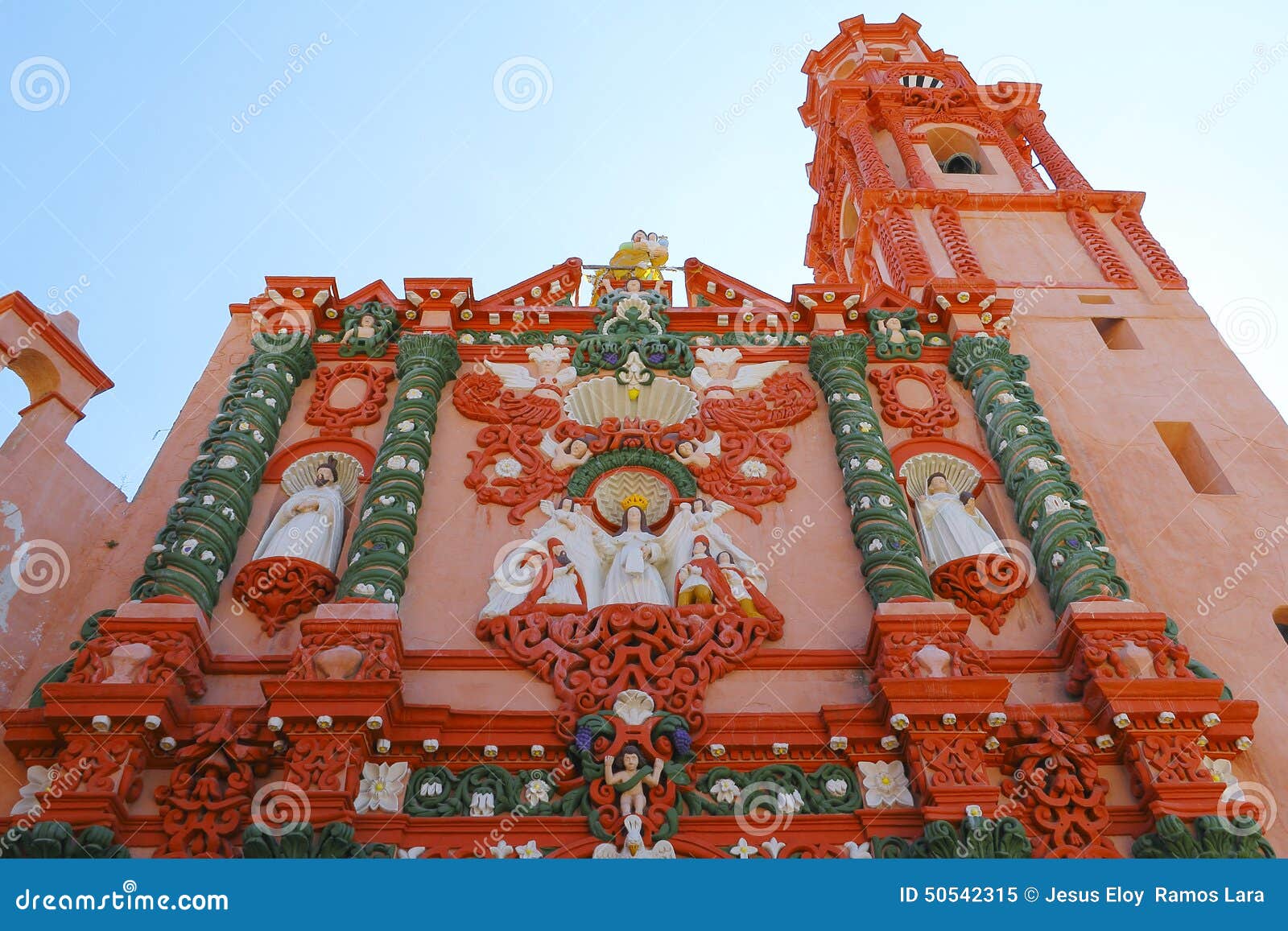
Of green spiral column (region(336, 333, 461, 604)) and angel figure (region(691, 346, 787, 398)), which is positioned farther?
angel figure (region(691, 346, 787, 398))

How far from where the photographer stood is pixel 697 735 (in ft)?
25.9

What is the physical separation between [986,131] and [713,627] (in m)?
12.6

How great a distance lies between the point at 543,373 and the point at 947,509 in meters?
4.22

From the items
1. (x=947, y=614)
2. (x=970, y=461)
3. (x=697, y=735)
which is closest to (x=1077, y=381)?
(x=970, y=461)

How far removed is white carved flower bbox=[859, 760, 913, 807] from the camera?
7.60 meters

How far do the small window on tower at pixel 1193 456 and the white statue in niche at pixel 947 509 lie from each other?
2254mm

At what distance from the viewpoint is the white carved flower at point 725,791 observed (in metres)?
7.61

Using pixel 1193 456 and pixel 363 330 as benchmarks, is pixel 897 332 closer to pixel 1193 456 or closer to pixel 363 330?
pixel 1193 456

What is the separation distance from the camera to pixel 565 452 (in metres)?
10.8

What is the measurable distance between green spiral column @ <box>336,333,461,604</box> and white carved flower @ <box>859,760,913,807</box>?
3.61 m

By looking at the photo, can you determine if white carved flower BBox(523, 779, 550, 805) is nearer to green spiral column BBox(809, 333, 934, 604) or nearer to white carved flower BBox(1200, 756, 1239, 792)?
green spiral column BBox(809, 333, 934, 604)

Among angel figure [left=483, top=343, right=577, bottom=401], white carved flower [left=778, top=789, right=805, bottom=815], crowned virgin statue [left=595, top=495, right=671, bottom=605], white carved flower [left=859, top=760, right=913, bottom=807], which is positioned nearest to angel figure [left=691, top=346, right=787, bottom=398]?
angel figure [left=483, top=343, right=577, bottom=401]

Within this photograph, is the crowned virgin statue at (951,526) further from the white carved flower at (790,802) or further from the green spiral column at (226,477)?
the green spiral column at (226,477)

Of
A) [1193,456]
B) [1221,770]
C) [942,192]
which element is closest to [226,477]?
[1221,770]
